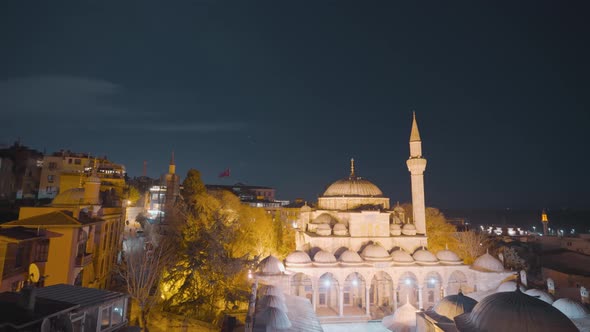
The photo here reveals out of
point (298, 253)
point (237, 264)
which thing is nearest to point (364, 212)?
point (298, 253)

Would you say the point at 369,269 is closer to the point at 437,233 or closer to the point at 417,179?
the point at 417,179

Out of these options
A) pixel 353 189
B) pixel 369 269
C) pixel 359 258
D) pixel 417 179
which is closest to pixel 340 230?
pixel 359 258

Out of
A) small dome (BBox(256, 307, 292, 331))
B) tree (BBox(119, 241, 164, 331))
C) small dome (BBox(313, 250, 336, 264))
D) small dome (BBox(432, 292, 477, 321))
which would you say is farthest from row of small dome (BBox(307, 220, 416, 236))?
tree (BBox(119, 241, 164, 331))

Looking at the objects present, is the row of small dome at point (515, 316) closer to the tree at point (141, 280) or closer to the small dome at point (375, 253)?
the small dome at point (375, 253)

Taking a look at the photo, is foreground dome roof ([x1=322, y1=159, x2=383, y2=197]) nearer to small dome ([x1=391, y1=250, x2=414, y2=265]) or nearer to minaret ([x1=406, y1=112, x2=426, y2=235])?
minaret ([x1=406, y1=112, x2=426, y2=235])

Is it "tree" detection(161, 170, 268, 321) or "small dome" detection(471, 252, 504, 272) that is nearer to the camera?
"tree" detection(161, 170, 268, 321)

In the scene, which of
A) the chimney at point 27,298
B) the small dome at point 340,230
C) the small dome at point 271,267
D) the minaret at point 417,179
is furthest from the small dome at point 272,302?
the minaret at point 417,179
